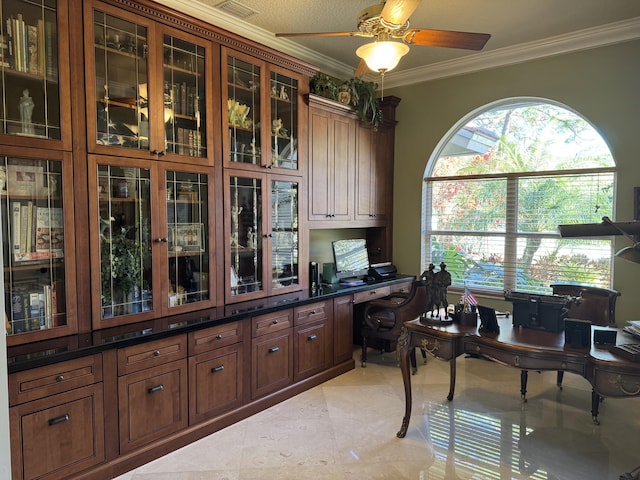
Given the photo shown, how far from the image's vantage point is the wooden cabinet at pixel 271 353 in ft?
10.5

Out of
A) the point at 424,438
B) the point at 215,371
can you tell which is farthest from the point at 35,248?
the point at 424,438

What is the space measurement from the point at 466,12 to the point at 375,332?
2895 mm

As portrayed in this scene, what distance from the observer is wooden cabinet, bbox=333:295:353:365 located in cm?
392

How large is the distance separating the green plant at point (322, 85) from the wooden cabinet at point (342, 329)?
1.93 metres

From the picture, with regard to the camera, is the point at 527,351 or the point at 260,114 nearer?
the point at 527,351

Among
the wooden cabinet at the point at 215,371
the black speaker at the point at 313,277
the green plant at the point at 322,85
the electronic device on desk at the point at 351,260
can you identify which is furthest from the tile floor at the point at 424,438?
the green plant at the point at 322,85

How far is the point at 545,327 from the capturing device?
8.86ft

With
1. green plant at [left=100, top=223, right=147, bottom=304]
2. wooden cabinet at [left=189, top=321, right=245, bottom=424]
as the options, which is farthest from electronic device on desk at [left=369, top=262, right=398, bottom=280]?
green plant at [left=100, top=223, right=147, bottom=304]

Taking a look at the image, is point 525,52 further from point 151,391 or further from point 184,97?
point 151,391

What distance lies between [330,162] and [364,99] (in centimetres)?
83

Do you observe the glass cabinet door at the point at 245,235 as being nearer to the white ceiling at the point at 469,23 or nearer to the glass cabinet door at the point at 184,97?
the glass cabinet door at the point at 184,97

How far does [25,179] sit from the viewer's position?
7.46ft

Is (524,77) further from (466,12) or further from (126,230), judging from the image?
(126,230)

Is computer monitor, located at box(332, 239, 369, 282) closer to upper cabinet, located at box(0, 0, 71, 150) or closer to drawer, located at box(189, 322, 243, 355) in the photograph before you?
drawer, located at box(189, 322, 243, 355)
